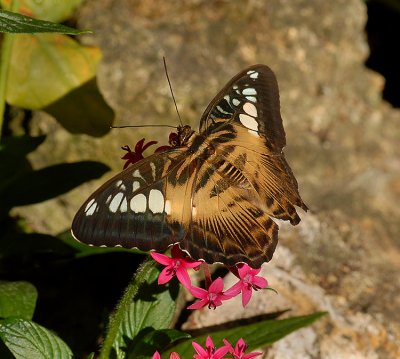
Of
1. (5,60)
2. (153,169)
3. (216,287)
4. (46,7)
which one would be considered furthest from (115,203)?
(46,7)

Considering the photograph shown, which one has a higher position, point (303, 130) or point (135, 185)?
point (135, 185)

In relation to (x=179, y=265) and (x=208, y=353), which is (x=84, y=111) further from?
(x=208, y=353)

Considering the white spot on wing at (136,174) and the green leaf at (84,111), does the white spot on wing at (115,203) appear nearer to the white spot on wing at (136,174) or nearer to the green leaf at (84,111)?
the white spot on wing at (136,174)

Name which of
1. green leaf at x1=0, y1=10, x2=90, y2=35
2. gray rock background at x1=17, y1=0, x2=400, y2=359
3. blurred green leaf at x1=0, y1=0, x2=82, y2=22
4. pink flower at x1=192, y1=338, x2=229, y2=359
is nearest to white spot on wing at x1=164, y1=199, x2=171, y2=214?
pink flower at x1=192, y1=338, x2=229, y2=359

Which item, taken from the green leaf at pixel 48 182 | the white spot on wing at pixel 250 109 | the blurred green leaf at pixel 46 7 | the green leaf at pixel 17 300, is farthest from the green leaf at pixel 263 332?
the blurred green leaf at pixel 46 7

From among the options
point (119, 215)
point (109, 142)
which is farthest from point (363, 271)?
point (119, 215)

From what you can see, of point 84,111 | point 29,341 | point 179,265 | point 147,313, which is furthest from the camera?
point 84,111

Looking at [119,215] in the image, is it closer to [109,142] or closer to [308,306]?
[308,306]

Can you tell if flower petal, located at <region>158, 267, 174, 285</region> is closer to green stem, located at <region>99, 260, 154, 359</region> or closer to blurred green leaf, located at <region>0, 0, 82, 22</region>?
green stem, located at <region>99, 260, 154, 359</region>
